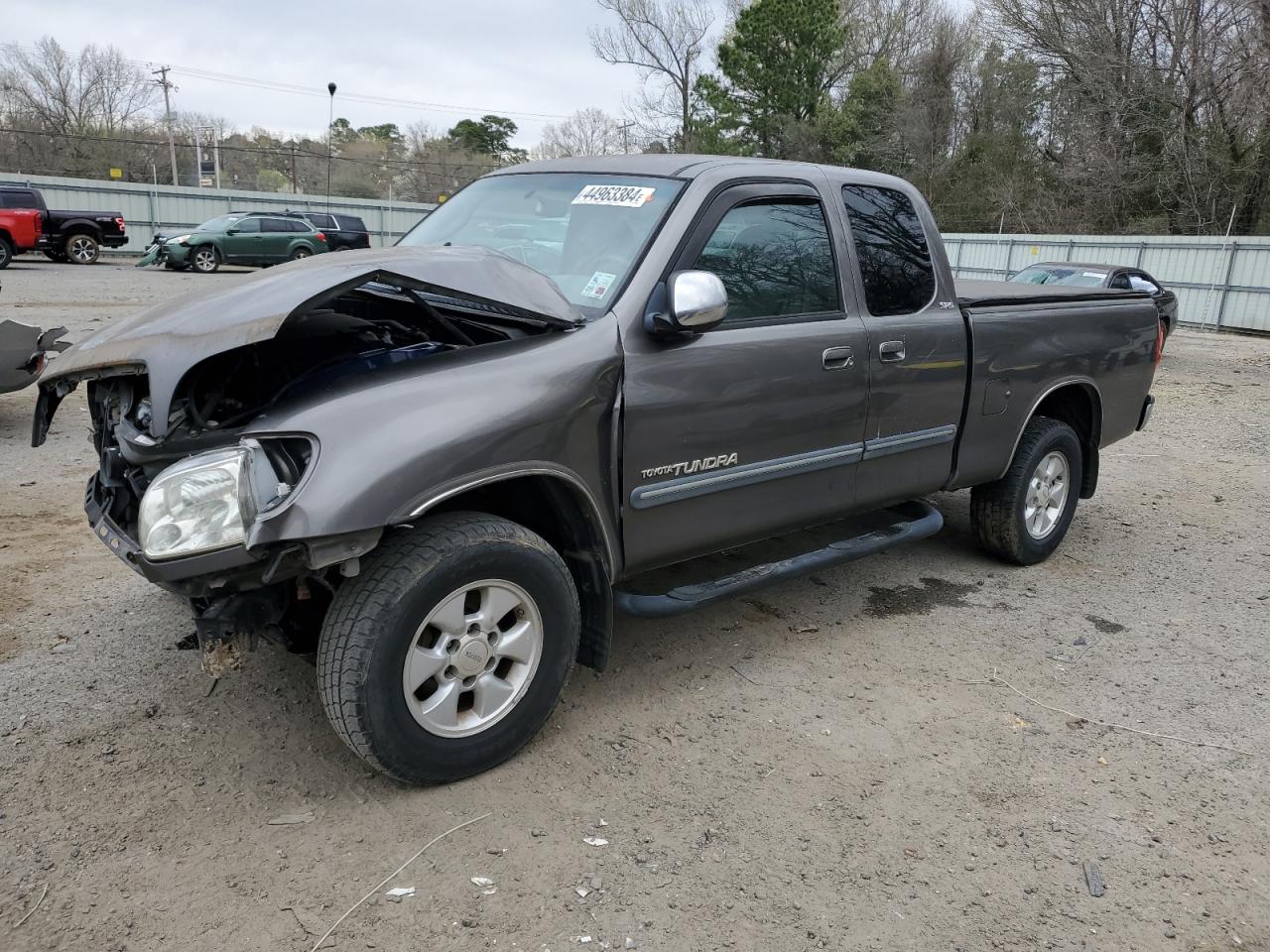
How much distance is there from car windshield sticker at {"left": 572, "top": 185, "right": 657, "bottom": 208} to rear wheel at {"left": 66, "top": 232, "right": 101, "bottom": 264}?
973 inches

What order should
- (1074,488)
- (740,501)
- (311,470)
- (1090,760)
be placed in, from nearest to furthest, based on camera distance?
(311,470), (1090,760), (740,501), (1074,488)

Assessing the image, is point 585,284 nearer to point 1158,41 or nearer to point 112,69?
point 1158,41

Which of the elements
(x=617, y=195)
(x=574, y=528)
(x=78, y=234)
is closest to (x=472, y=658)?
(x=574, y=528)

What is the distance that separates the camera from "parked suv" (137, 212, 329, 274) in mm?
23688

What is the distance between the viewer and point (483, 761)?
3111 millimetres

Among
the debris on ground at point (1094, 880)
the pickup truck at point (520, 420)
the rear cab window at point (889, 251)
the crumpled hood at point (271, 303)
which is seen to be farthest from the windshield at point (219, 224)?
the debris on ground at point (1094, 880)

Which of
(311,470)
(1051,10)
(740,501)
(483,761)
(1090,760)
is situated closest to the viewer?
(311,470)

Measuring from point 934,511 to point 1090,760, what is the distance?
158 cm

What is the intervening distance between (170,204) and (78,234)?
22.2ft

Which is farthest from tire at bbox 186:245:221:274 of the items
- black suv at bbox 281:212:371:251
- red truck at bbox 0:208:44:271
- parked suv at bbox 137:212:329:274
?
red truck at bbox 0:208:44:271

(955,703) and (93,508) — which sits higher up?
(93,508)

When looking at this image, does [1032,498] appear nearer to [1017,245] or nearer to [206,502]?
[206,502]

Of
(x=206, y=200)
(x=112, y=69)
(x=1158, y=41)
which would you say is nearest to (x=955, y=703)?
(x=206, y=200)

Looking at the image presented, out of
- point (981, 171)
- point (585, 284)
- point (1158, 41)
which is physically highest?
point (1158, 41)
